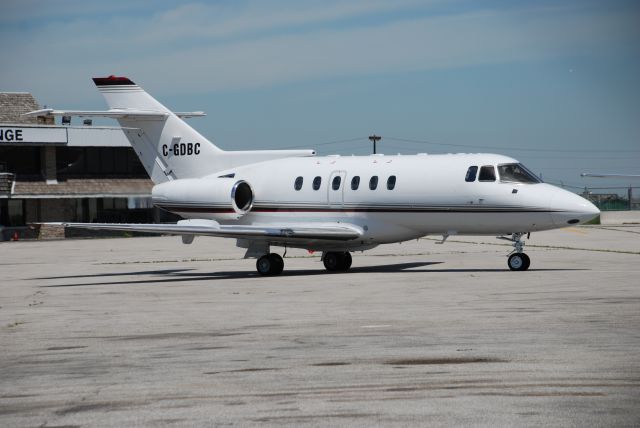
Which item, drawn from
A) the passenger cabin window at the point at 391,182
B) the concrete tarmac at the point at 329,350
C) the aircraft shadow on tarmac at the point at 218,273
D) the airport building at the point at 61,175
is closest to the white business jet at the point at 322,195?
the passenger cabin window at the point at 391,182

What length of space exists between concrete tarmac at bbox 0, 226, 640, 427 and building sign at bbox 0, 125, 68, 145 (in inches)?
1667

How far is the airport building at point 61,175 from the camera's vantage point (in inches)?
2581

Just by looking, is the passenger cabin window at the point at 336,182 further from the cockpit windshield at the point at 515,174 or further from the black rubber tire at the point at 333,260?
the cockpit windshield at the point at 515,174

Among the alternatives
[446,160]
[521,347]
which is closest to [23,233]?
[446,160]

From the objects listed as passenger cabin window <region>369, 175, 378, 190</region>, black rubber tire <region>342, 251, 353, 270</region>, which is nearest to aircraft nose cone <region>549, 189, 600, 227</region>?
passenger cabin window <region>369, 175, 378, 190</region>

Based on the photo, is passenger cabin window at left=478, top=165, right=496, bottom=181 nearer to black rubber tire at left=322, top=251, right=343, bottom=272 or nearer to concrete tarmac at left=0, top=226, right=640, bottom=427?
concrete tarmac at left=0, top=226, right=640, bottom=427

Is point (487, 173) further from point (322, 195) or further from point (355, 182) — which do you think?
point (322, 195)

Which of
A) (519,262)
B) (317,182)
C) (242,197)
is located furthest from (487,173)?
(242,197)

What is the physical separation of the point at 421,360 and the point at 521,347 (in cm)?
141

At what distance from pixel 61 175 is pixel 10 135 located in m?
4.64

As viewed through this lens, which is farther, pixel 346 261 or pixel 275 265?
pixel 346 261

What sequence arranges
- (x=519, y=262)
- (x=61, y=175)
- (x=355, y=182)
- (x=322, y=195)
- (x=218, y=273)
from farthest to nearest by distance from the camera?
(x=61, y=175) → (x=218, y=273) → (x=322, y=195) → (x=355, y=182) → (x=519, y=262)

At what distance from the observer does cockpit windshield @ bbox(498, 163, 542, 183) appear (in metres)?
24.5

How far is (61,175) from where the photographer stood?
68.1 m
